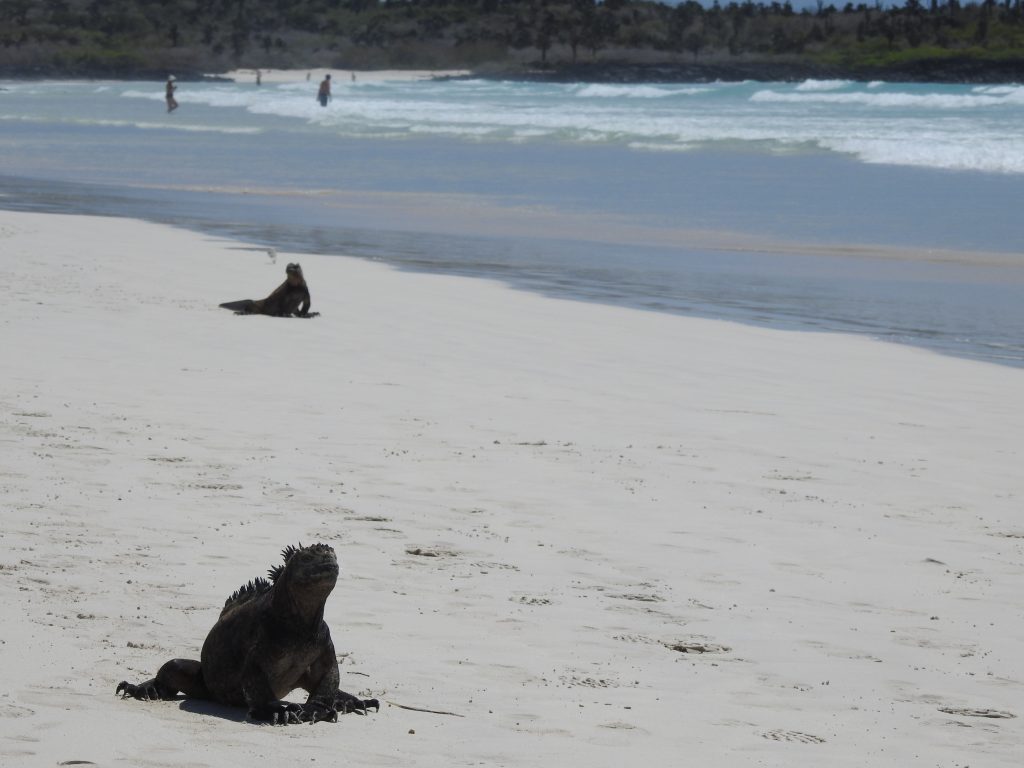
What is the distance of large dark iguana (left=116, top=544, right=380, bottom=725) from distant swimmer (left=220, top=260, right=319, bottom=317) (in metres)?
7.74

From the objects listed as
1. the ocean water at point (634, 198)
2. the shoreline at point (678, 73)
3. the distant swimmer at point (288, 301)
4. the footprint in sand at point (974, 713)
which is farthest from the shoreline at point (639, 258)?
the shoreline at point (678, 73)

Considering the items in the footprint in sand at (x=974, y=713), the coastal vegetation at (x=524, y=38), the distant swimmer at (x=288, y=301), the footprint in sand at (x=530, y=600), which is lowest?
the footprint in sand at (x=974, y=713)

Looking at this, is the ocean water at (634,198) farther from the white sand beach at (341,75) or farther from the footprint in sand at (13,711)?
the white sand beach at (341,75)

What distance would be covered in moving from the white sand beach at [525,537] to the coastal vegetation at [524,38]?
10346 centimetres

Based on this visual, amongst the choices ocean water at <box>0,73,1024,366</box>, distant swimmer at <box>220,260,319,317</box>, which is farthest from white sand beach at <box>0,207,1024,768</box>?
ocean water at <box>0,73,1024,366</box>

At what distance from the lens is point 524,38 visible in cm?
14512

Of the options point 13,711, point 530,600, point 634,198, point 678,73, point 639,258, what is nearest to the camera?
point 13,711

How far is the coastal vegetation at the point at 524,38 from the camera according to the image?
11956 centimetres

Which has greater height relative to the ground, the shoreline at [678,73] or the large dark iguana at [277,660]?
the shoreline at [678,73]

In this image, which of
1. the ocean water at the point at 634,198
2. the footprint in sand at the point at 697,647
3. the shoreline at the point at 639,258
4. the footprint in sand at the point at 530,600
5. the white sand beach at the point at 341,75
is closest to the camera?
the footprint in sand at the point at 697,647

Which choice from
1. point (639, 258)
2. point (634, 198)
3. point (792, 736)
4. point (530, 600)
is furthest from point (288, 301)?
point (634, 198)

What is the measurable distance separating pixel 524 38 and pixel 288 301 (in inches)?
5402

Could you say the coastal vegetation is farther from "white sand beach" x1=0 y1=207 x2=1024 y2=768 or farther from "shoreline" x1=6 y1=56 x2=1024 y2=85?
"white sand beach" x1=0 y1=207 x2=1024 y2=768

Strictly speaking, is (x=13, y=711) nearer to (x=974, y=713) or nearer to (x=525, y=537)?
(x=525, y=537)
